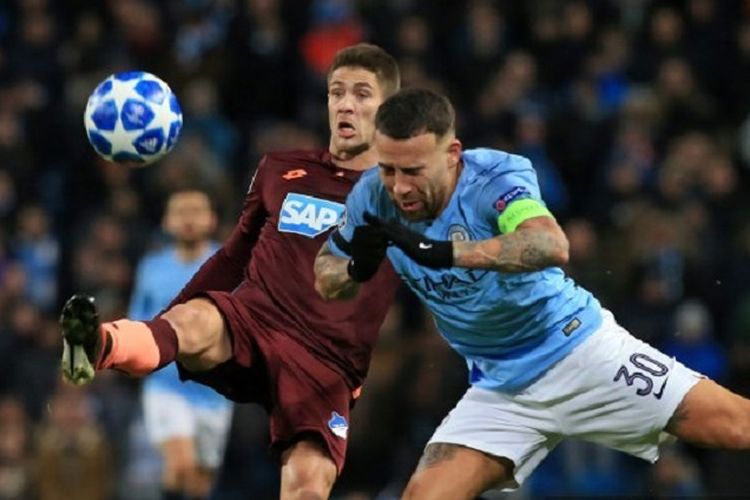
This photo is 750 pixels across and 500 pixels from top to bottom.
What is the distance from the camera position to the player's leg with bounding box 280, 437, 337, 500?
7.70m

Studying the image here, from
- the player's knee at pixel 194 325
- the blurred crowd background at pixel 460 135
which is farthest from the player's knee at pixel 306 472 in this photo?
the blurred crowd background at pixel 460 135

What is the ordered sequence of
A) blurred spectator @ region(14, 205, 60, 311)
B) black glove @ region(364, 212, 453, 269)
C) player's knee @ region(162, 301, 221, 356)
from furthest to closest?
blurred spectator @ region(14, 205, 60, 311), player's knee @ region(162, 301, 221, 356), black glove @ region(364, 212, 453, 269)

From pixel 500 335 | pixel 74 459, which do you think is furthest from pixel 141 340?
pixel 74 459

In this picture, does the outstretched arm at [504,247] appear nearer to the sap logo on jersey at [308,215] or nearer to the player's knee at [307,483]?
the sap logo on jersey at [308,215]

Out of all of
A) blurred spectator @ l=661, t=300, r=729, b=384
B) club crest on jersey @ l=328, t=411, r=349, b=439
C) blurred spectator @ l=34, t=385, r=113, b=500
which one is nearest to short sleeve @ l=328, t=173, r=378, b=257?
club crest on jersey @ l=328, t=411, r=349, b=439

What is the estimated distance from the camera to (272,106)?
14664 mm

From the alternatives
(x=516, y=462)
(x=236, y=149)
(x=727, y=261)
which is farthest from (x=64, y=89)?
(x=516, y=462)

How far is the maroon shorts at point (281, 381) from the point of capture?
773 centimetres

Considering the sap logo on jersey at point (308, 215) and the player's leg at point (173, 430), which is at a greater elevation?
the sap logo on jersey at point (308, 215)

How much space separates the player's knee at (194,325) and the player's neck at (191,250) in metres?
3.23

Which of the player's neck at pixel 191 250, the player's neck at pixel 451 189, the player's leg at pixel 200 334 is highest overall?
the player's neck at pixel 451 189

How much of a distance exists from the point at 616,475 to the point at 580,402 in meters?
4.26

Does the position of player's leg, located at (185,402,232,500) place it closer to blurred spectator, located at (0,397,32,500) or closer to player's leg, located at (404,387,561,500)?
blurred spectator, located at (0,397,32,500)

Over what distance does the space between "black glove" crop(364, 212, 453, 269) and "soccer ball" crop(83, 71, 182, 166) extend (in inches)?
64.5
